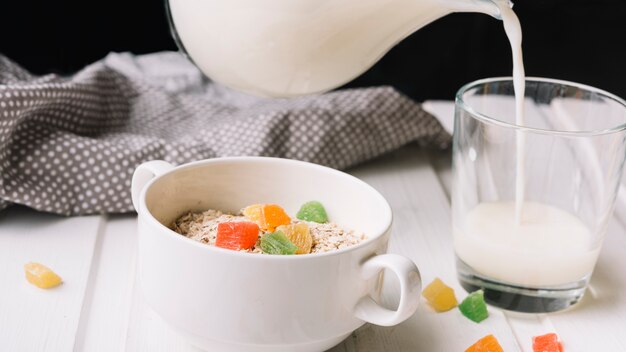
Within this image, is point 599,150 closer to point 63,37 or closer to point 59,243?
point 59,243

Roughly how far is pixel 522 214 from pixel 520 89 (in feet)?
0.44

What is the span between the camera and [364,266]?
678 millimetres

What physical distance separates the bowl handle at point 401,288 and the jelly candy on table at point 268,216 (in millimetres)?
119

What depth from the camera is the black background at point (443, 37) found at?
1.61 metres

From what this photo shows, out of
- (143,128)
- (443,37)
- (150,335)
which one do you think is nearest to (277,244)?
(150,335)

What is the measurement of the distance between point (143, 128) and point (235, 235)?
1.80 ft

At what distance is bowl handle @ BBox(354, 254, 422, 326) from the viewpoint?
0.66 m

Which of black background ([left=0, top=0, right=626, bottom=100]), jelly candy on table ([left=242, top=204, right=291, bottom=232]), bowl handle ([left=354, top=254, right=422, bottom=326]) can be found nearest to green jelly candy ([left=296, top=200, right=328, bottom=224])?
jelly candy on table ([left=242, top=204, right=291, bottom=232])

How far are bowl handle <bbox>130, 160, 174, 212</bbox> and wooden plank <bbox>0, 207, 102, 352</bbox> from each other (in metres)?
0.13

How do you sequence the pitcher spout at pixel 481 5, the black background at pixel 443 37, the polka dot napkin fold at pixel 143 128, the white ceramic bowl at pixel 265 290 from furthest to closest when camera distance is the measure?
the black background at pixel 443 37 → the polka dot napkin fold at pixel 143 128 → the pitcher spout at pixel 481 5 → the white ceramic bowl at pixel 265 290

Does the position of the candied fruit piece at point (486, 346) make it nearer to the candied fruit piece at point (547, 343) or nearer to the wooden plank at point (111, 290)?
the candied fruit piece at point (547, 343)

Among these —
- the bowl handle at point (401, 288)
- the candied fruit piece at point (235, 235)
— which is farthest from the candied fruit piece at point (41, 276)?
the bowl handle at point (401, 288)

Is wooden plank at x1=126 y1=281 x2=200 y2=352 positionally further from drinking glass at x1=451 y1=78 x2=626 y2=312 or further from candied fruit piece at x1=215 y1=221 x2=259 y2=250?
drinking glass at x1=451 y1=78 x2=626 y2=312

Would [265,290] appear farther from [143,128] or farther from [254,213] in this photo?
[143,128]
